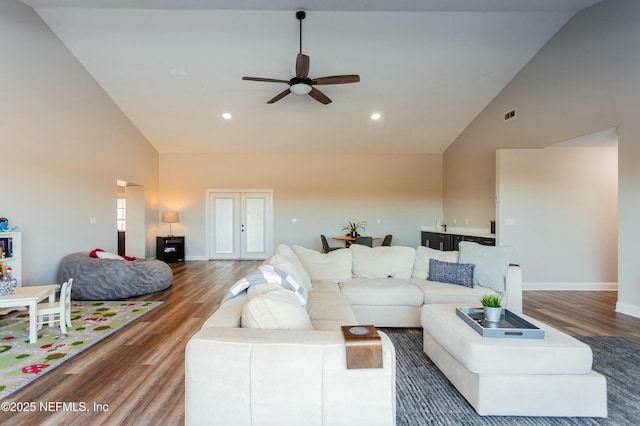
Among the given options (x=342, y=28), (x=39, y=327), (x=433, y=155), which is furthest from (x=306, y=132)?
(x=39, y=327)

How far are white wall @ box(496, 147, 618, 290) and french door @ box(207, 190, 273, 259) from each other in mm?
5570

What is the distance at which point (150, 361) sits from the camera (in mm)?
2457

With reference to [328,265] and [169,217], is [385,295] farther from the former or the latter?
[169,217]

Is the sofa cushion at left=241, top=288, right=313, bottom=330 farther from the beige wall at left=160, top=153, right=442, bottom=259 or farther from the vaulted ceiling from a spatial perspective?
the beige wall at left=160, top=153, right=442, bottom=259

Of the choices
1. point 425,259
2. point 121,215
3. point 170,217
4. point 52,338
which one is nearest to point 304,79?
point 425,259

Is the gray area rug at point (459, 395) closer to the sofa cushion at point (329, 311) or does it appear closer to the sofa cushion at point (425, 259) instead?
the sofa cushion at point (329, 311)

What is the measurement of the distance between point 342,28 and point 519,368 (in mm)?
4504

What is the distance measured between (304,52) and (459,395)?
488cm

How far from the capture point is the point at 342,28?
4242 mm

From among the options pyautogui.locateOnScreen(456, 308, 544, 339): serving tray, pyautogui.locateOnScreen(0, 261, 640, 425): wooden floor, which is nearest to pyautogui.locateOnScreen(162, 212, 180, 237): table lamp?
pyautogui.locateOnScreen(0, 261, 640, 425): wooden floor

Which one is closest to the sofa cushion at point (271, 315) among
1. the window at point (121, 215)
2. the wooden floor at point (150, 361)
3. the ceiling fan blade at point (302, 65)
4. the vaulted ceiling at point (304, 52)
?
the wooden floor at point (150, 361)

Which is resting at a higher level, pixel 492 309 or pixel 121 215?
pixel 121 215

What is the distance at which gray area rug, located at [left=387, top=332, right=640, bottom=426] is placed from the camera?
1.75m

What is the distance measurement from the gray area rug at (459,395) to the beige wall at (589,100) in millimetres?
1757
